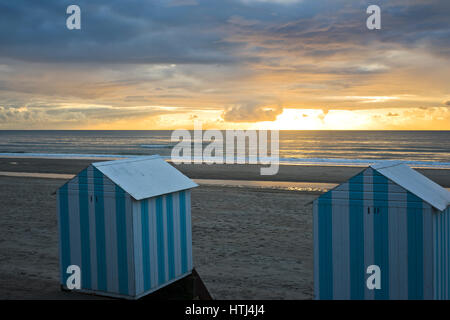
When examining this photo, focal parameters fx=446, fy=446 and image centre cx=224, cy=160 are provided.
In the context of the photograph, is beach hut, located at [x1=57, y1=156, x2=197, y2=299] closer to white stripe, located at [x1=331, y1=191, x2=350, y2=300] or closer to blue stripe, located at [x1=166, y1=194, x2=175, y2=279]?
blue stripe, located at [x1=166, y1=194, x2=175, y2=279]

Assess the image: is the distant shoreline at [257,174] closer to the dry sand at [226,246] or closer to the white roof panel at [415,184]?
the dry sand at [226,246]

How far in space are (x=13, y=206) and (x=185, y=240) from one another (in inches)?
454

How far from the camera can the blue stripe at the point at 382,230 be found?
21.1 ft

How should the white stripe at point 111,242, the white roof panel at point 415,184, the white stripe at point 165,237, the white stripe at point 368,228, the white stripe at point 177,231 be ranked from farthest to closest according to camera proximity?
the white stripe at point 177,231, the white stripe at point 165,237, the white stripe at point 111,242, the white stripe at point 368,228, the white roof panel at point 415,184

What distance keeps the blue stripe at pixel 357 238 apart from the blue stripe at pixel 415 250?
2.09 feet

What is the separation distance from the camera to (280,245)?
39.4 feet

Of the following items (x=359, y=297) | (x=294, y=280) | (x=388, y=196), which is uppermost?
(x=388, y=196)

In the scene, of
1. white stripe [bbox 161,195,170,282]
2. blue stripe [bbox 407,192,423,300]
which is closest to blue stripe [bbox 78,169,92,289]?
white stripe [bbox 161,195,170,282]

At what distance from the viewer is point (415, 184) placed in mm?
6746

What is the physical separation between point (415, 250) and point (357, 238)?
80 cm

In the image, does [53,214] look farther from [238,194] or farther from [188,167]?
[188,167]

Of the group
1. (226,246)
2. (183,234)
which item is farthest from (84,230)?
(226,246)

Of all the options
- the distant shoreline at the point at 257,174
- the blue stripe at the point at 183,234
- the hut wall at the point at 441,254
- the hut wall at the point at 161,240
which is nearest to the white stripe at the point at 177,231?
the hut wall at the point at 161,240
